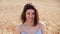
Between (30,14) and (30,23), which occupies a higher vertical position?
(30,14)

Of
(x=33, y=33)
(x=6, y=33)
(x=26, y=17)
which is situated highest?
(x=26, y=17)

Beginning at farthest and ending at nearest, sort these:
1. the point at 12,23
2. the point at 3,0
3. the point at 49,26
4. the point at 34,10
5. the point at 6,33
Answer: the point at 3,0 < the point at 12,23 < the point at 49,26 < the point at 6,33 < the point at 34,10

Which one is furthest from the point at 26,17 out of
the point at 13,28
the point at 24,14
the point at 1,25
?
the point at 1,25

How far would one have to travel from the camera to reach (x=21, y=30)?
8.54ft

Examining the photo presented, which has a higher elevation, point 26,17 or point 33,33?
point 26,17

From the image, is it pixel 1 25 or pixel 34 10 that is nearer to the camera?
pixel 34 10

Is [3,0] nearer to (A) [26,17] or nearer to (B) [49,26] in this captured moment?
(B) [49,26]

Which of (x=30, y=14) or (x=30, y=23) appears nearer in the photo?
(x=30, y=14)

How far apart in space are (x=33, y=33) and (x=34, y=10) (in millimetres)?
276

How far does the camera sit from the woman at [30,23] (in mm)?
2479

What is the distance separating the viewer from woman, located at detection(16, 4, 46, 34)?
2.48 m

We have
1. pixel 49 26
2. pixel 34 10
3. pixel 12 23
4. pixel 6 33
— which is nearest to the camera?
pixel 34 10

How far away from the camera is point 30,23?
257 centimetres

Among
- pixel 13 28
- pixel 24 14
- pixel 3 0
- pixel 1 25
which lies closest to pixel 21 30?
pixel 24 14
